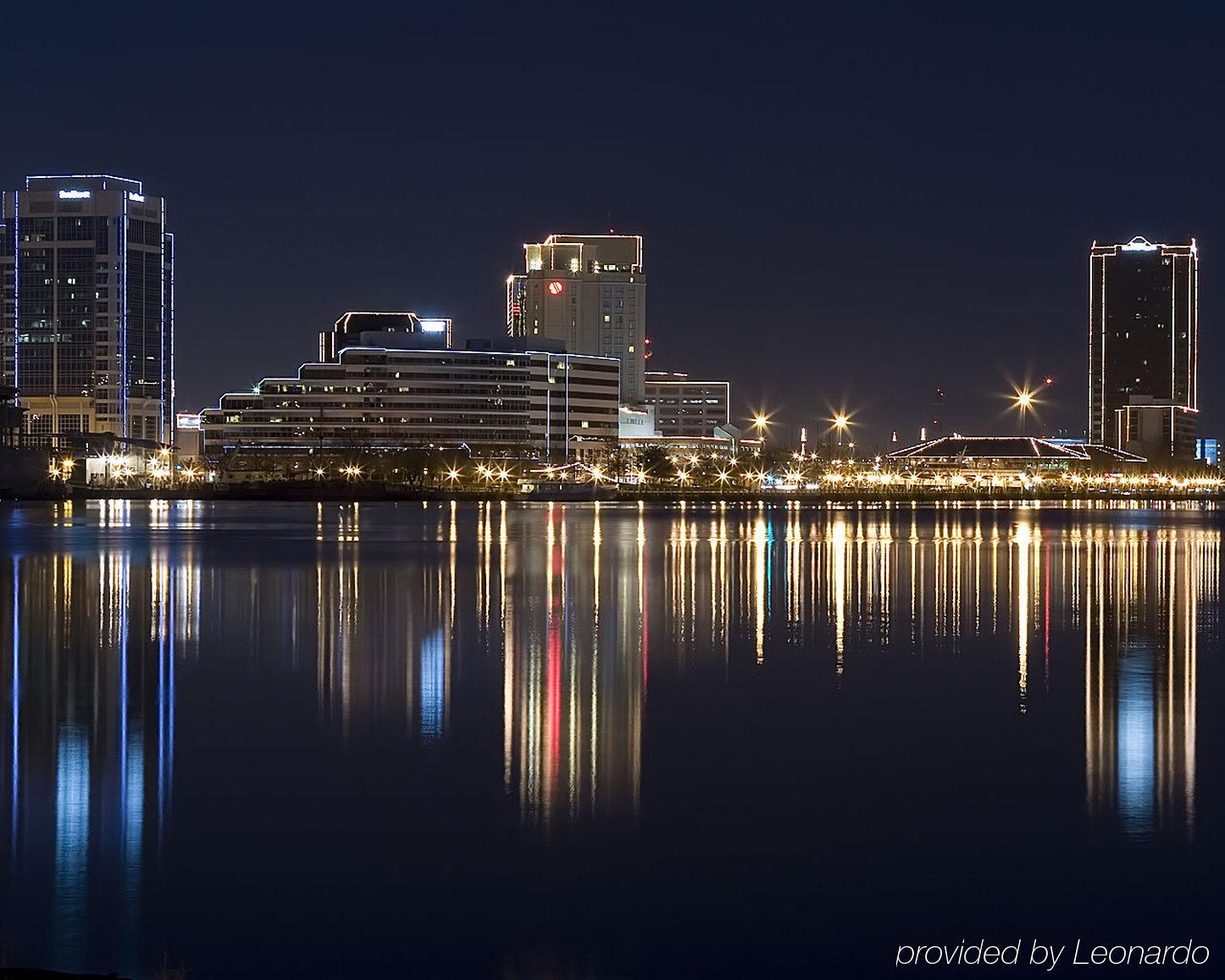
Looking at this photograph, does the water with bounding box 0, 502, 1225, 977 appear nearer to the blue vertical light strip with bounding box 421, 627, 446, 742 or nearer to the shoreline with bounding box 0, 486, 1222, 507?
the blue vertical light strip with bounding box 421, 627, 446, 742

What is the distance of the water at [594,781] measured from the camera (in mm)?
9523

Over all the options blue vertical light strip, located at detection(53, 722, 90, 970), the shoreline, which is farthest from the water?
the shoreline

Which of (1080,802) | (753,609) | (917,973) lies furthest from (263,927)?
(753,609)

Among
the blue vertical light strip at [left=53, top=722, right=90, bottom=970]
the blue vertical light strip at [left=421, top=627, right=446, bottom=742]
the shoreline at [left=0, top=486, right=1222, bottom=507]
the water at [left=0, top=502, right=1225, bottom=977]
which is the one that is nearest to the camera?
→ the blue vertical light strip at [left=53, top=722, right=90, bottom=970]

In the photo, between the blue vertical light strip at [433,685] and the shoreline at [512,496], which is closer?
the blue vertical light strip at [433,685]

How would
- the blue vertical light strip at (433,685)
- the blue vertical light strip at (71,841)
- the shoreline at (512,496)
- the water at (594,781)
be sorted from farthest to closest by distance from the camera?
the shoreline at (512,496)
the blue vertical light strip at (433,685)
the water at (594,781)
the blue vertical light strip at (71,841)

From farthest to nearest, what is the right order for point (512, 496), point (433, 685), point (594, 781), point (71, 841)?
point (512, 496) < point (433, 685) < point (594, 781) < point (71, 841)

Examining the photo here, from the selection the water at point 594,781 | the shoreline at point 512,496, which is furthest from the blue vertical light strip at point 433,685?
the shoreline at point 512,496

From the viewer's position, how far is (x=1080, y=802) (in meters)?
12.7

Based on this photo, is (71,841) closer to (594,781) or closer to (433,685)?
(594,781)

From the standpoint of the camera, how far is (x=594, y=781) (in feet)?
44.0

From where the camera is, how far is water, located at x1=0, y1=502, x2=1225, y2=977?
9523mm

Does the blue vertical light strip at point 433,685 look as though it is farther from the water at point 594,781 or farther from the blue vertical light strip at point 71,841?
the blue vertical light strip at point 71,841

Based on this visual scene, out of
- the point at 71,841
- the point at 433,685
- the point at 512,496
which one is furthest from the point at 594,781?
the point at 512,496
